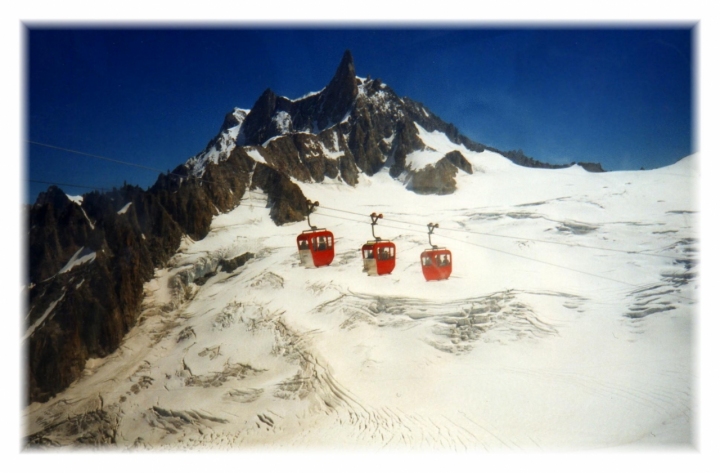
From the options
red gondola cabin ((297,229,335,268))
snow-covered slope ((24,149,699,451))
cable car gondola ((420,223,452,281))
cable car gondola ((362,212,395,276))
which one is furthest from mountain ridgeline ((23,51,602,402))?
cable car gondola ((420,223,452,281))

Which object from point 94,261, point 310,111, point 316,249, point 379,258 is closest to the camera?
point 379,258

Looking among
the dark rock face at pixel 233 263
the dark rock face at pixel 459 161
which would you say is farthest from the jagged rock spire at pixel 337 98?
the dark rock face at pixel 233 263

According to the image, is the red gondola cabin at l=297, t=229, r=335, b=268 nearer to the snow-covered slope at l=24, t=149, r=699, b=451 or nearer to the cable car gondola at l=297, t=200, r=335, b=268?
the cable car gondola at l=297, t=200, r=335, b=268

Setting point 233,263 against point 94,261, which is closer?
point 94,261

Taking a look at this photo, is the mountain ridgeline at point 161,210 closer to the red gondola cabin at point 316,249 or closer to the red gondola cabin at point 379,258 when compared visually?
the red gondola cabin at point 316,249

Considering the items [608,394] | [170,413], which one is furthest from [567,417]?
[170,413]

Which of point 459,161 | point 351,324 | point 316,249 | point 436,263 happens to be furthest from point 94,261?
point 459,161

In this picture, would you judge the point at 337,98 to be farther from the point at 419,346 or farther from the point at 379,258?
the point at 379,258
